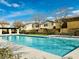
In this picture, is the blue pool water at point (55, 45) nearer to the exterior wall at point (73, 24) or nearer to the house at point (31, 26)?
the exterior wall at point (73, 24)

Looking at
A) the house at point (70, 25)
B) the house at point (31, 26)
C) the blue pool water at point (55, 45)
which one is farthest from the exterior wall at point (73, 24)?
the blue pool water at point (55, 45)

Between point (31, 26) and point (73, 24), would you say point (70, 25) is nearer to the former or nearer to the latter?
point (73, 24)

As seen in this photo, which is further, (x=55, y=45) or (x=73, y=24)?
(x=73, y=24)

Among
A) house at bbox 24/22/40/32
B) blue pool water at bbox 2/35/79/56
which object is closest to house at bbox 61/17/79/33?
house at bbox 24/22/40/32

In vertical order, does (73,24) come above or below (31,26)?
below

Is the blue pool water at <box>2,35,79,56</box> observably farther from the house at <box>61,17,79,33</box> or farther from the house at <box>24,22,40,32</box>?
the house at <box>24,22,40,32</box>

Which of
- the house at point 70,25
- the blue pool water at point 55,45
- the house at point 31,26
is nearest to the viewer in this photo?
the blue pool water at point 55,45

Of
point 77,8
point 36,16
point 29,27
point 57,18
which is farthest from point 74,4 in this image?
point 29,27

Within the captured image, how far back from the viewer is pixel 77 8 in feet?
135

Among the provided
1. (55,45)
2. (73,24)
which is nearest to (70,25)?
(73,24)

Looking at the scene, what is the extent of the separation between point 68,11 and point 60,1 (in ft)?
12.9

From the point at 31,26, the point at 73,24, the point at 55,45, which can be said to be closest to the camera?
the point at 55,45

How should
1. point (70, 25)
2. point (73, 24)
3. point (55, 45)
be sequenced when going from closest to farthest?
1. point (55, 45)
2. point (73, 24)
3. point (70, 25)

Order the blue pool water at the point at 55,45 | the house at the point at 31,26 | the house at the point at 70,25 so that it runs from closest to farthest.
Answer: the blue pool water at the point at 55,45
the house at the point at 70,25
the house at the point at 31,26
